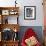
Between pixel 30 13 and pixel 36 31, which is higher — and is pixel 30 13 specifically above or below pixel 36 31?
above

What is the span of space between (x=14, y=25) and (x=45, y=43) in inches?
50.4

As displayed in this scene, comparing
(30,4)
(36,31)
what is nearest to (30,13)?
(30,4)

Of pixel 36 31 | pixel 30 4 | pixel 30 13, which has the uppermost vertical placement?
pixel 30 4

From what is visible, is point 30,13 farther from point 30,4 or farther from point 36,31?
point 36,31

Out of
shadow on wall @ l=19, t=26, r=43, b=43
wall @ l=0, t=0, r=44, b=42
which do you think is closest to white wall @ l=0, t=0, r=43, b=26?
wall @ l=0, t=0, r=44, b=42

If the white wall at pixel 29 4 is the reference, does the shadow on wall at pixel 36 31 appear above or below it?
below

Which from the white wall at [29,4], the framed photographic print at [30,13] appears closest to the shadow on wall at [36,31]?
the white wall at [29,4]

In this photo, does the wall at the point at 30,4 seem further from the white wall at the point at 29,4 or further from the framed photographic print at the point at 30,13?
the framed photographic print at the point at 30,13

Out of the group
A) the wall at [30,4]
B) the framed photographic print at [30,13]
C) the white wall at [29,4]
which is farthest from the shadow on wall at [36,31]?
the framed photographic print at [30,13]

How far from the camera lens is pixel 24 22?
579cm

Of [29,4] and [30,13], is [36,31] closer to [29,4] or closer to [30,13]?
[30,13]

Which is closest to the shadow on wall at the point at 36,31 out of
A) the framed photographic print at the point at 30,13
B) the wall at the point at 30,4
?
the wall at the point at 30,4

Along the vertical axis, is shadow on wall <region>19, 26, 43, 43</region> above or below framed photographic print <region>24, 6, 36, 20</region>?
below

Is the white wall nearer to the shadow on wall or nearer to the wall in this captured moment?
the wall
